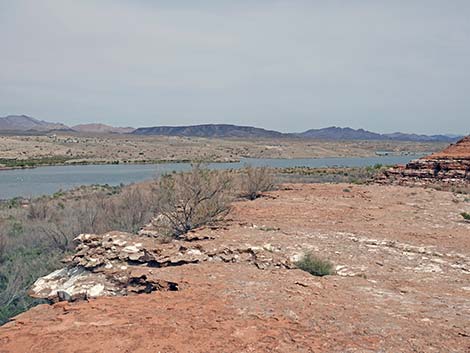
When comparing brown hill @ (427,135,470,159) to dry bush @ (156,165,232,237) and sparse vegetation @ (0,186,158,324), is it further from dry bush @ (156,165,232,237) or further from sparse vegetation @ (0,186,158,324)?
dry bush @ (156,165,232,237)

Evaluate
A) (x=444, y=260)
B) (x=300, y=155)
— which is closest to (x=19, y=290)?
(x=444, y=260)

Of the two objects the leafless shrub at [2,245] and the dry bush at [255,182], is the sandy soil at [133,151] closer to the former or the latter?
the dry bush at [255,182]

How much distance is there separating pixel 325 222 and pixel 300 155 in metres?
88.7

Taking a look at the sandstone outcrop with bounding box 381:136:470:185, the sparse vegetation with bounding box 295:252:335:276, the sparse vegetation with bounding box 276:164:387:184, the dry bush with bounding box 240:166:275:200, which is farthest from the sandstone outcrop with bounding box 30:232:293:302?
the sparse vegetation with bounding box 276:164:387:184

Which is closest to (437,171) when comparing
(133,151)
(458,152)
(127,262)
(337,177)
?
(458,152)

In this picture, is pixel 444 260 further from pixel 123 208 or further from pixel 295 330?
pixel 123 208

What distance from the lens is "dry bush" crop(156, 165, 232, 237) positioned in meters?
13.3

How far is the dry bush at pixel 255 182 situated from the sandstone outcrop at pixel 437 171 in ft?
30.0

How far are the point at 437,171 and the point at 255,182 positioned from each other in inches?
484

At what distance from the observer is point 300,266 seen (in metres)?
9.06

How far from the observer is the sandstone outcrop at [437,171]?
2597 cm

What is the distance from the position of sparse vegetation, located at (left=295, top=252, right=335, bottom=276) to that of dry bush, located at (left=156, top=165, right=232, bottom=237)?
4590 mm

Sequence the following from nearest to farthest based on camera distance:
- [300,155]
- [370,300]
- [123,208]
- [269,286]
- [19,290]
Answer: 1. [370,300]
2. [269,286]
3. [19,290]
4. [123,208]
5. [300,155]

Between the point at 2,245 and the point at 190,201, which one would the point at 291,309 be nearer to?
the point at 190,201
